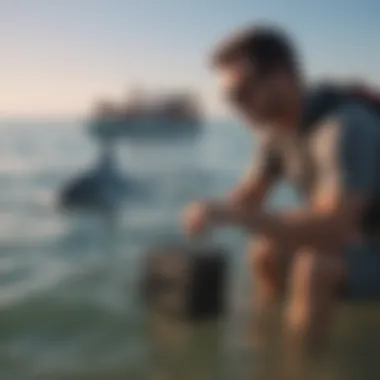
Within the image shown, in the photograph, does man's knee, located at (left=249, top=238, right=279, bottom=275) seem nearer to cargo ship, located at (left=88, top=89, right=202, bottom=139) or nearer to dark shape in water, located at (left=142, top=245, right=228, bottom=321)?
dark shape in water, located at (left=142, top=245, right=228, bottom=321)

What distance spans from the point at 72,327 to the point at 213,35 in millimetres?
Result: 491

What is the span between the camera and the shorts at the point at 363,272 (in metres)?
1.23

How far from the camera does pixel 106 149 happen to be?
3.84ft

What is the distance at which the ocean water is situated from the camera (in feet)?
3.84

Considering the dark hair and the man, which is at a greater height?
the dark hair

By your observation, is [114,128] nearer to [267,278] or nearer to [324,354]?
[267,278]

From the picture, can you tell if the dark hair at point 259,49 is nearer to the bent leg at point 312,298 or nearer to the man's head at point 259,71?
the man's head at point 259,71

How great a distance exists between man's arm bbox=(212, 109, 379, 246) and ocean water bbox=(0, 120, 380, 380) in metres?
0.06

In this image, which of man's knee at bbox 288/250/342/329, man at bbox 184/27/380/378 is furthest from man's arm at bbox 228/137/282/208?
man's knee at bbox 288/250/342/329

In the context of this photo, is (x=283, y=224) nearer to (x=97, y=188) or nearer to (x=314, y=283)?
(x=314, y=283)

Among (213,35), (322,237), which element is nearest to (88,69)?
(213,35)

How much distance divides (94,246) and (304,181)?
0.34 m

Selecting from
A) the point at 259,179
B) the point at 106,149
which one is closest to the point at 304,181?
the point at 259,179

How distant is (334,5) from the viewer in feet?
4.09
